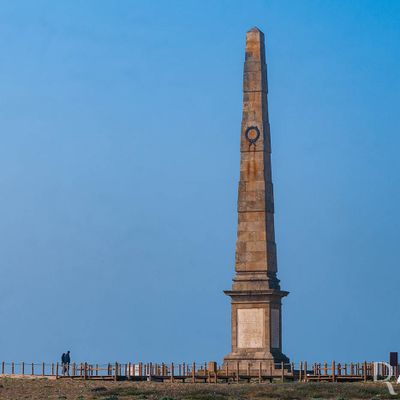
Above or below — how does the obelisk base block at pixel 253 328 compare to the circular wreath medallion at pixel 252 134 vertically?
below

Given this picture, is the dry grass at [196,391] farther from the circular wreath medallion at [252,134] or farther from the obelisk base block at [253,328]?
the circular wreath medallion at [252,134]

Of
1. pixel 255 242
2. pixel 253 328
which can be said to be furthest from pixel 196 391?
pixel 255 242

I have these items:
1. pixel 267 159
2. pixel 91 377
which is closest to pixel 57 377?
pixel 91 377

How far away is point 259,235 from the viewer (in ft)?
264

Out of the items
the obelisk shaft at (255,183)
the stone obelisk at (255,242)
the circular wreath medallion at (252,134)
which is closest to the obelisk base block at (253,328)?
the stone obelisk at (255,242)

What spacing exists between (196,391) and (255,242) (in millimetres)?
11621

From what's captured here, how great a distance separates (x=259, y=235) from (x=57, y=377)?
477 inches

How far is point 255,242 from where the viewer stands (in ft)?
264

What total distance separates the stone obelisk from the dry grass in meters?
4.89

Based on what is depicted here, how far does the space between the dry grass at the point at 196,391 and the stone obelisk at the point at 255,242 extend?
489 centimetres

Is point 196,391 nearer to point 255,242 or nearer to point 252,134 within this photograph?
point 255,242

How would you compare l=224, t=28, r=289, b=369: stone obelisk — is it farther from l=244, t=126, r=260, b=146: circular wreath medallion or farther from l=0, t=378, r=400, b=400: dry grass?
l=0, t=378, r=400, b=400: dry grass

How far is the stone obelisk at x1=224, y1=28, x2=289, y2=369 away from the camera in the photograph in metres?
79.6

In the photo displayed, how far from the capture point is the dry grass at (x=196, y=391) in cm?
6906
